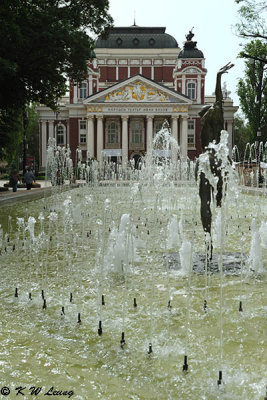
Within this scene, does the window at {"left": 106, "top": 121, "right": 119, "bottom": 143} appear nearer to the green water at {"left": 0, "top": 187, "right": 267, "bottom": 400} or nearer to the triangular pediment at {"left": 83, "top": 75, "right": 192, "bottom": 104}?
the triangular pediment at {"left": 83, "top": 75, "right": 192, "bottom": 104}

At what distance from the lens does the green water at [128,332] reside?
2715 mm

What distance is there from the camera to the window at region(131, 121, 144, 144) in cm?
4550

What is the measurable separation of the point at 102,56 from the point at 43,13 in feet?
124

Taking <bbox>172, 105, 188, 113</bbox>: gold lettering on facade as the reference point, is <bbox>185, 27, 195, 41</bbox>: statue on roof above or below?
above

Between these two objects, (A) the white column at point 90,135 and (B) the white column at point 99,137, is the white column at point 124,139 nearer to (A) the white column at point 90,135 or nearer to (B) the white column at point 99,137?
(B) the white column at point 99,137

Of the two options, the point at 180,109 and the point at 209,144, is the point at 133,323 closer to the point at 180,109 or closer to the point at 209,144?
the point at 209,144

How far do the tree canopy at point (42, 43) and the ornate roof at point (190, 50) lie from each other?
32.0 metres

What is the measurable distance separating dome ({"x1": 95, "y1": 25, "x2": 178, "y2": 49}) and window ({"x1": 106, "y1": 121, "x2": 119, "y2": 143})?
11.4 metres

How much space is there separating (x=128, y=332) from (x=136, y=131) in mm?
43028

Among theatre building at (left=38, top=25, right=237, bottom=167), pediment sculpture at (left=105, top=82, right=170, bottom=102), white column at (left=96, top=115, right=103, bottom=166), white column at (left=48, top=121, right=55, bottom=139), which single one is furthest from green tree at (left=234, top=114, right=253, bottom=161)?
white column at (left=48, top=121, right=55, bottom=139)

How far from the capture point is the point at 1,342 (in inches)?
131

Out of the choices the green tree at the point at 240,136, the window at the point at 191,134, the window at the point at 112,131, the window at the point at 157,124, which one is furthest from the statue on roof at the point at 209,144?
the green tree at the point at 240,136

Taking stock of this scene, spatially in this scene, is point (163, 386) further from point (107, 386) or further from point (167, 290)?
point (167, 290)

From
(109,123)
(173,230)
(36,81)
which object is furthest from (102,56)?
(173,230)
